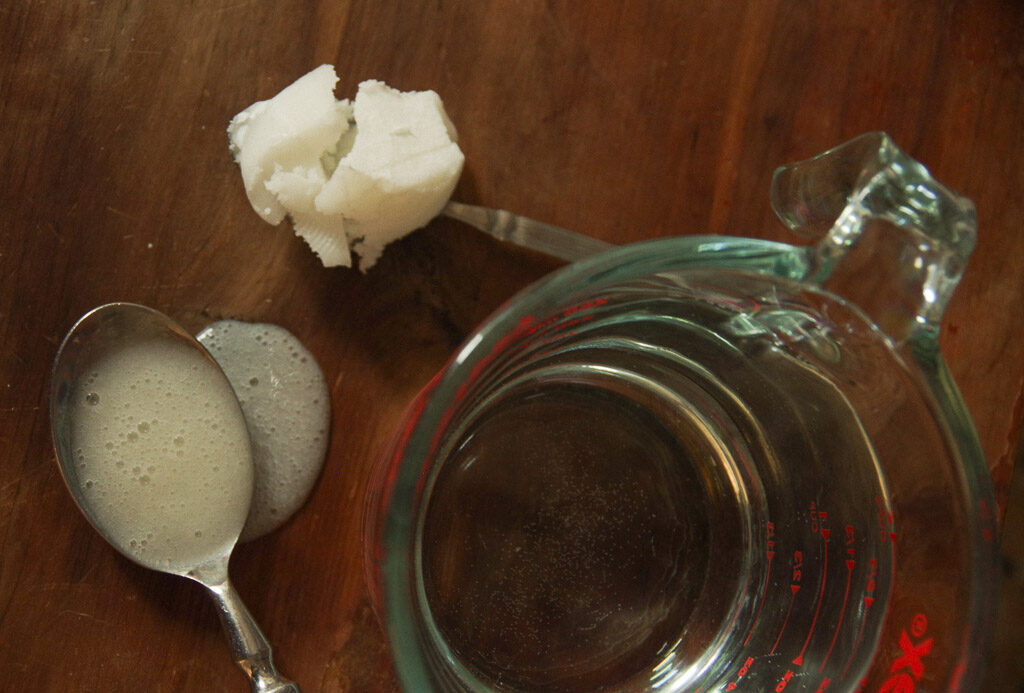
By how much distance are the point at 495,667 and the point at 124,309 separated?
386mm

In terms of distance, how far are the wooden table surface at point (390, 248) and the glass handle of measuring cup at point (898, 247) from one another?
0.25m

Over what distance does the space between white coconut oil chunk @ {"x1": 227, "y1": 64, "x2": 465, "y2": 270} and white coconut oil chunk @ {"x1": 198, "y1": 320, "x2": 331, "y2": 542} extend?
9cm

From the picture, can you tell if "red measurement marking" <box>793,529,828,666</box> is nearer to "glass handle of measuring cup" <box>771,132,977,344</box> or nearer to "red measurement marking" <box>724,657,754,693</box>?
"red measurement marking" <box>724,657,754,693</box>

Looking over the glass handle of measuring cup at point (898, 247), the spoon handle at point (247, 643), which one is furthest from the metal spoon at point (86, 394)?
the glass handle of measuring cup at point (898, 247)

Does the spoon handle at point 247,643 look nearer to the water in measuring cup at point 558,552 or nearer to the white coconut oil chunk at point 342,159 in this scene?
the water in measuring cup at point 558,552

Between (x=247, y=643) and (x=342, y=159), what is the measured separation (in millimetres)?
366

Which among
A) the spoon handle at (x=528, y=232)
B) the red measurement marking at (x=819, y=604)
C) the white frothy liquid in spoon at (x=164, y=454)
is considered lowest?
the white frothy liquid in spoon at (x=164, y=454)

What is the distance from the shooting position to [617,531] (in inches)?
22.1

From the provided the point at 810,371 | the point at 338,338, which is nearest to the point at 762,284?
the point at 810,371

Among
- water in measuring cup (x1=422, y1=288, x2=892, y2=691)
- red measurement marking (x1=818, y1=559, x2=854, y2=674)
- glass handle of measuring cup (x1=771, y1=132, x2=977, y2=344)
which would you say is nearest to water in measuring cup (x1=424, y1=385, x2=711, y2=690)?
water in measuring cup (x1=422, y1=288, x2=892, y2=691)

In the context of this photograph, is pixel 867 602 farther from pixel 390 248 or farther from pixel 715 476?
pixel 390 248

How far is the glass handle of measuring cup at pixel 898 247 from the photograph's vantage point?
0.38 meters

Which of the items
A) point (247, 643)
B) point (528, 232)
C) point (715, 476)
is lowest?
point (247, 643)

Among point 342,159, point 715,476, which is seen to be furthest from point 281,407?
point 715,476
